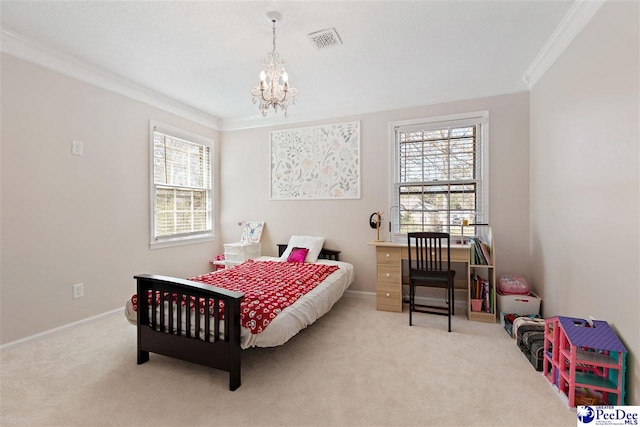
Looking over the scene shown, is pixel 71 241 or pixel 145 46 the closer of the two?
pixel 145 46

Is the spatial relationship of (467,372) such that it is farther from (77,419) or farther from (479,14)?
(479,14)

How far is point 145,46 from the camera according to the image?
2707 millimetres

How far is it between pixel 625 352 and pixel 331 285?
2187 mm

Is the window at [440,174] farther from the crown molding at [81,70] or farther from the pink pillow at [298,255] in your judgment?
the crown molding at [81,70]

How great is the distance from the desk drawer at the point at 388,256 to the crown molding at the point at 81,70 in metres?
3.41

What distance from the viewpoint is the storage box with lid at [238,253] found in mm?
4438

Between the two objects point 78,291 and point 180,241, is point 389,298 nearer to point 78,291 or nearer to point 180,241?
point 180,241

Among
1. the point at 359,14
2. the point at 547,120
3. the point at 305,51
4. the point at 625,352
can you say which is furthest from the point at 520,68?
the point at 625,352

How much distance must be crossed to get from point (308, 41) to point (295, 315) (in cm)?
236

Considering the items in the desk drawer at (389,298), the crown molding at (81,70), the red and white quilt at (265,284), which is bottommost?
the desk drawer at (389,298)

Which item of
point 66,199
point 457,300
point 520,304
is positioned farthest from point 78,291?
point 520,304

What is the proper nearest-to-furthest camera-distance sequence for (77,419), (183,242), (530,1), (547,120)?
(77,419), (530,1), (547,120), (183,242)

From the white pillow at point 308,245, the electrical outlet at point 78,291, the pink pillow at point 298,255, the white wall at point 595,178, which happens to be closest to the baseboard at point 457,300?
the white wall at point 595,178

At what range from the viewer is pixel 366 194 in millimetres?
4145
